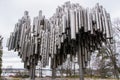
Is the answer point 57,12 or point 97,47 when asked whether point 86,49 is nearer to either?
point 97,47

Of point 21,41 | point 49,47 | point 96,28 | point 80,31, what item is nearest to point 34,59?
point 21,41

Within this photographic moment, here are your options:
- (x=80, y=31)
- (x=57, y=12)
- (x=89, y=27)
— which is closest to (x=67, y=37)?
(x=80, y=31)

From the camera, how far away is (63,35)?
26.5ft

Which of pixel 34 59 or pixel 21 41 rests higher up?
pixel 21 41


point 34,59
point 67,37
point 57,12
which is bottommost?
point 34,59

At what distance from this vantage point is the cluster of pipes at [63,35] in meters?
7.66

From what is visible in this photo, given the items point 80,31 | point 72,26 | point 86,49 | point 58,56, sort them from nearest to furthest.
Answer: point 72,26 → point 80,31 → point 86,49 → point 58,56

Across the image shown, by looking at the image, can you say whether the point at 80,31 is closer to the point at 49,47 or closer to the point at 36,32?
the point at 49,47

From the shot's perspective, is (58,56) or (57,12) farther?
(58,56)

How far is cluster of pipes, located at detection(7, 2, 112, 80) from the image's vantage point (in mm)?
7656

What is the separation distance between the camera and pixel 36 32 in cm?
970

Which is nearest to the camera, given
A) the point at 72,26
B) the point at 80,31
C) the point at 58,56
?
the point at 72,26

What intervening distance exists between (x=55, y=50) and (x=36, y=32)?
1.55 m

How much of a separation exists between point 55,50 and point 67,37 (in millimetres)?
944
